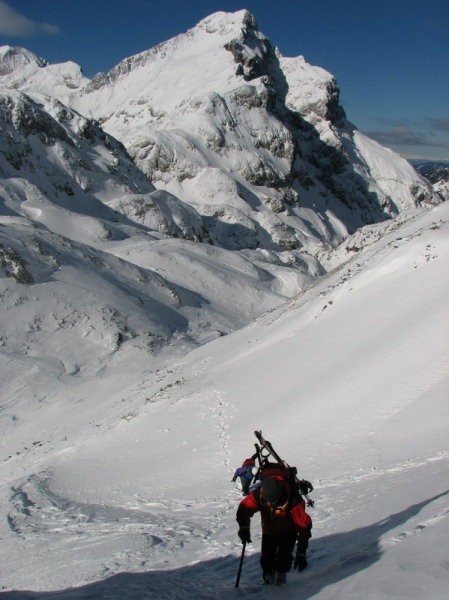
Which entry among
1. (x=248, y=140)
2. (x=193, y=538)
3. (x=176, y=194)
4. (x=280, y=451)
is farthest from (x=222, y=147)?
(x=193, y=538)

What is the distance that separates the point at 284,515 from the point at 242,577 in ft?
4.68

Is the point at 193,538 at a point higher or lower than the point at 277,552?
lower

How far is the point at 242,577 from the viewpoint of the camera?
681 centimetres

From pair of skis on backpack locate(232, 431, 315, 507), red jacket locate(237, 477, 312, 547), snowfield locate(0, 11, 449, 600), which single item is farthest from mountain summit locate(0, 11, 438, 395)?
red jacket locate(237, 477, 312, 547)

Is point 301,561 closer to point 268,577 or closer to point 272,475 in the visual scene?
point 268,577

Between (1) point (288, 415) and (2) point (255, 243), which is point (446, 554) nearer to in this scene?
(1) point (288, 415)

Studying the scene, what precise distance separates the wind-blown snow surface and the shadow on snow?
32 mm

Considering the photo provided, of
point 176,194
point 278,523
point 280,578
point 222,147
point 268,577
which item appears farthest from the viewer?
point 222,147

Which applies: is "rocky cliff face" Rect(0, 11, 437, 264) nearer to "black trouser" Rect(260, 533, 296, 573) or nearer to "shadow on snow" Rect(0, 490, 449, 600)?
"shadow on snow" Rect(0, 490, 449, 600)

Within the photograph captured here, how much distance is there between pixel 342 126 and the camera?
161 metres

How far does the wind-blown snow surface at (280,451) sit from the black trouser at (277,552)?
0.71ft

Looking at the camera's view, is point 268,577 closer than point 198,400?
Yes

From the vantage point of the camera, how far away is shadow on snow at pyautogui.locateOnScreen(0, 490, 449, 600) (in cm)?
579

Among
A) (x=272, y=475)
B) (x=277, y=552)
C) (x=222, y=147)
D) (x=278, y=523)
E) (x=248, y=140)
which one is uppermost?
(x=248, y=140)
